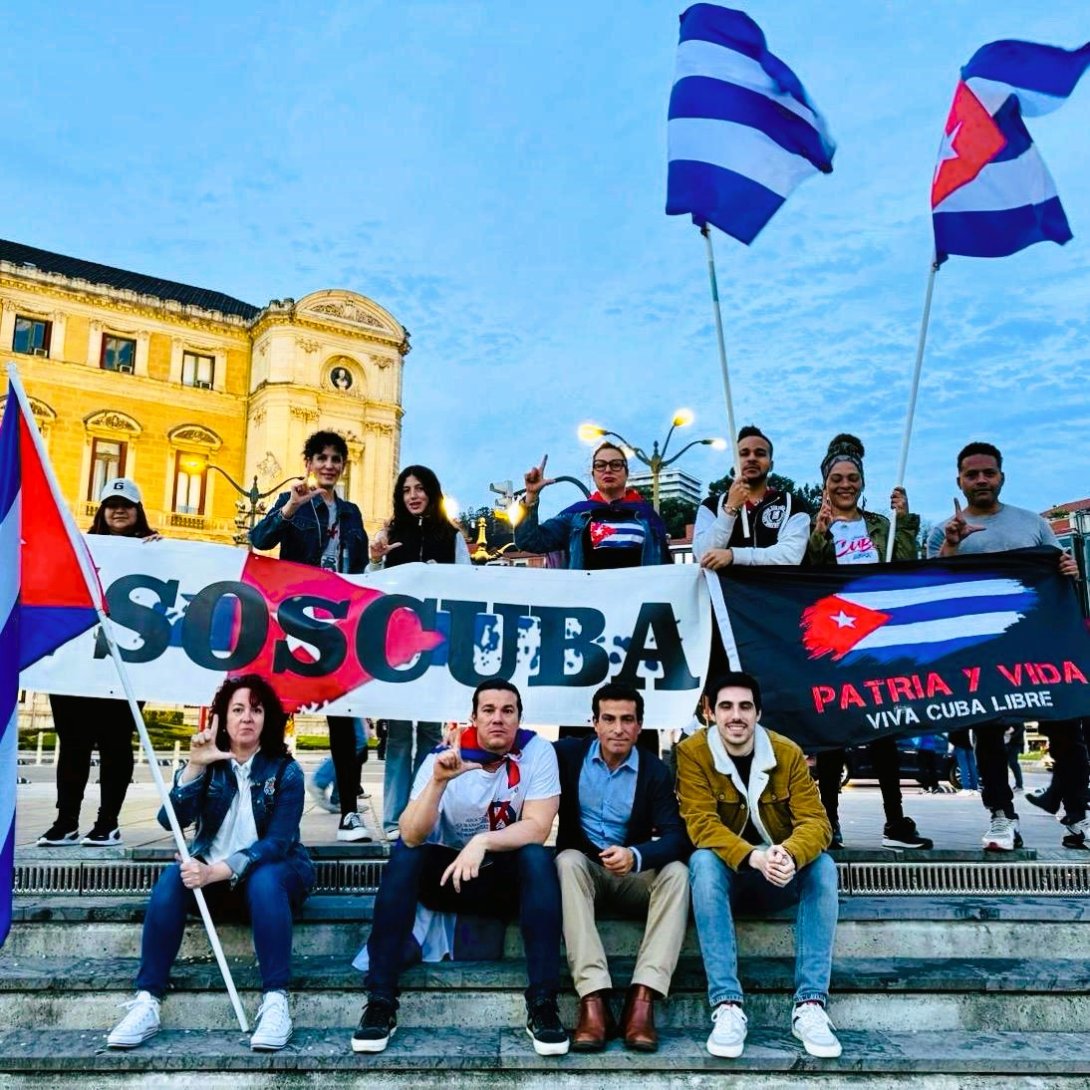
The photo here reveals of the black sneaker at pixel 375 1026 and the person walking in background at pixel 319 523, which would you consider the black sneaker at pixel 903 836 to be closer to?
the black sneaker at pixel 375 1026

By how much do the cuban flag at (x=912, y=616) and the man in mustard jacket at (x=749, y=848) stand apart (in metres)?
1.20

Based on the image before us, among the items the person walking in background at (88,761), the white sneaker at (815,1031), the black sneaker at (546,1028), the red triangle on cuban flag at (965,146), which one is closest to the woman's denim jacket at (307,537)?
the person walking in background at (88,761)

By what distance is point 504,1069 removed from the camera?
10.1 ft

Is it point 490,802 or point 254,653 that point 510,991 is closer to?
point 490,802

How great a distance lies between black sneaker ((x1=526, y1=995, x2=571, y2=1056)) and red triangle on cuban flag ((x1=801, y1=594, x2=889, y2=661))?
95.1 inches

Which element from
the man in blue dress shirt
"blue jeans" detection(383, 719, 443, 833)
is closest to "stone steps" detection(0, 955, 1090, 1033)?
the man in blue dress shirt

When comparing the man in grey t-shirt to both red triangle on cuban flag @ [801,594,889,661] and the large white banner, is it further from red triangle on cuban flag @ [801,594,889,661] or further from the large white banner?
the large white banner

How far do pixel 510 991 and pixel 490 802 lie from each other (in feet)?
2.32

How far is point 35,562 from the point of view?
3.67 metres

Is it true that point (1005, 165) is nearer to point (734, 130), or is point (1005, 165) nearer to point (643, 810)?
point (734, 130)

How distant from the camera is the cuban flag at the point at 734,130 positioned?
211 inches

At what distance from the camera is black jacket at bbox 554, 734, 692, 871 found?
12.4 feet

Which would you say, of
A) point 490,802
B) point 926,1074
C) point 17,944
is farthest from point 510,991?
point 17,944

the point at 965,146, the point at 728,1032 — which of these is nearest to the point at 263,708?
the point at 728,1032
